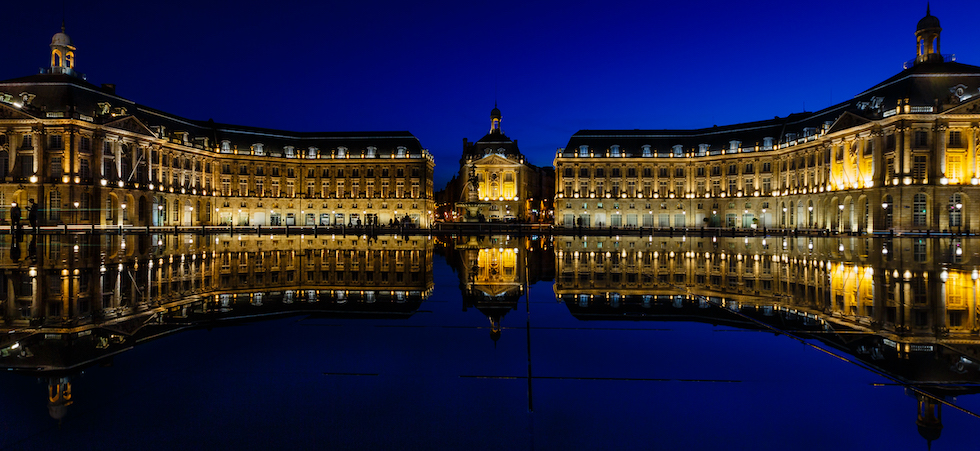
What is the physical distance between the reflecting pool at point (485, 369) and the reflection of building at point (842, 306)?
49 mm

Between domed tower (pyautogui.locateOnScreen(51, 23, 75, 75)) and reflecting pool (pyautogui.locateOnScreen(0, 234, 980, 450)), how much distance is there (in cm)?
7591

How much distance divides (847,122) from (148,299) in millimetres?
73225

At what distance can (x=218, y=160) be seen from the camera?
86.1 m

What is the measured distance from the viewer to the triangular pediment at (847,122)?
59.4 meters

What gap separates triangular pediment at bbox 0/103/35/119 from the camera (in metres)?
57.7

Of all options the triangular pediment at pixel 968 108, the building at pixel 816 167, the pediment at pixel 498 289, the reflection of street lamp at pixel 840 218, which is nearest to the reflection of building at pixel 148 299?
the pediment at pixel 498 289

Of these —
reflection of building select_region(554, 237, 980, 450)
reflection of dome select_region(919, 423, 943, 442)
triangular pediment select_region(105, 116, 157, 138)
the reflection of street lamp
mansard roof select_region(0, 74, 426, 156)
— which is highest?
mansard roof select_region(0, 74, 426, 156)

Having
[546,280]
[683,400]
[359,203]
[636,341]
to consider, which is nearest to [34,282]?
[546,280]

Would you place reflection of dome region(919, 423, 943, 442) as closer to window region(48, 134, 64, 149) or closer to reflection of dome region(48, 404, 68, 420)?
reflection of dome region(48, 404, 68, 420)

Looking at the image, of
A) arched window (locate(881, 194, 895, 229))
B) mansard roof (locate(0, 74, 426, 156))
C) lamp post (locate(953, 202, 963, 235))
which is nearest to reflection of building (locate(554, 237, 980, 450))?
arched window (locate(881, 194, 895, 229))

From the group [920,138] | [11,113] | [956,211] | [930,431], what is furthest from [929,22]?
[11,113]

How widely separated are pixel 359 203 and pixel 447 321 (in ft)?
294

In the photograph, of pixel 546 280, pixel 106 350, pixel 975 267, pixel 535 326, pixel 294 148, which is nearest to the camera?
pixel 106 350

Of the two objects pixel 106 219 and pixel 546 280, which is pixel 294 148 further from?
pixel 546 280
